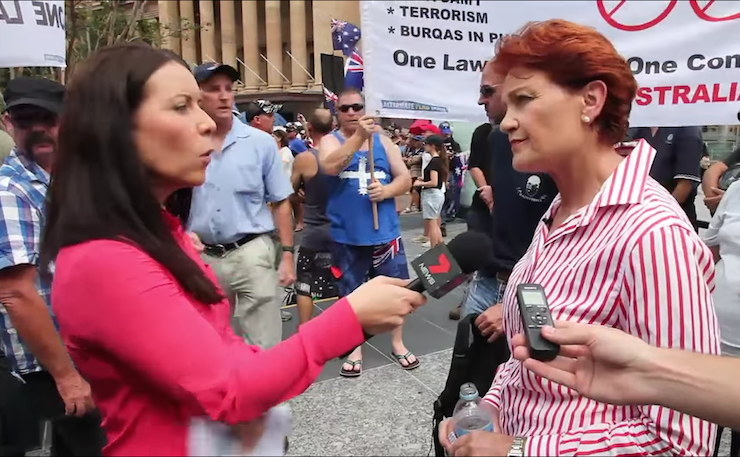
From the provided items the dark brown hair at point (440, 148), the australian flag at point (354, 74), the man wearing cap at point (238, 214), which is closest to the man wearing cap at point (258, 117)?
the dark brown hair at point (440, 148)

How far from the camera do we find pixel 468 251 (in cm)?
181

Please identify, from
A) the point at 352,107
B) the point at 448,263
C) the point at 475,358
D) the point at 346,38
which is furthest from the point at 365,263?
the point at 448,263

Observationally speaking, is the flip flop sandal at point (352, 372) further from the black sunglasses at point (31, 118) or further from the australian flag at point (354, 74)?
the black sunglasses at point (31, 118)

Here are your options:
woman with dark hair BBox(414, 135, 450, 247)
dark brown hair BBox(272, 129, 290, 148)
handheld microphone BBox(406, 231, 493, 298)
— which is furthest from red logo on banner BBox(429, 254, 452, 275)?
dark brown hair BBox(272, 129, 290, 148)

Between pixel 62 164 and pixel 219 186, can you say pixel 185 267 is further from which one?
pixel 219 186

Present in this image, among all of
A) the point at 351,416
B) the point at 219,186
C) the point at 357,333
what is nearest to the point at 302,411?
the point at 351,416

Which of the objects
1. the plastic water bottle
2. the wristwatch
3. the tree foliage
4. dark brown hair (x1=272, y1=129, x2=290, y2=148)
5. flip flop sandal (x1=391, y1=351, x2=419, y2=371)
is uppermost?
the tree foliage

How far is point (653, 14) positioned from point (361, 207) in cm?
241

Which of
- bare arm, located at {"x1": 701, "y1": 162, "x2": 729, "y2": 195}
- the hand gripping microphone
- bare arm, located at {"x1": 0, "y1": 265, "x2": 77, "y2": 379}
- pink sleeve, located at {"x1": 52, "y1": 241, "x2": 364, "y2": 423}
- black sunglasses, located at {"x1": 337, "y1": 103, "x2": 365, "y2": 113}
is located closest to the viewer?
pink sleeve, located at {"x1": 52, "y1": 241, "x2": 364, "y2": 423}

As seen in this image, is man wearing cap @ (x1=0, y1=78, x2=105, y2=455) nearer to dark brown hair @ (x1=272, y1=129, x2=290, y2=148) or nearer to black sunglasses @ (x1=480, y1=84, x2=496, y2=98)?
black sunglasses @ (x1=480, y1=84, x2=496, y2=98)

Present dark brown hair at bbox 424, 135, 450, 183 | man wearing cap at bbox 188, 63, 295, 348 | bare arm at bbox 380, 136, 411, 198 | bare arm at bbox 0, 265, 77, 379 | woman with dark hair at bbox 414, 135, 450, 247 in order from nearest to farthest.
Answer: bare arm at bbox 0, 265, 77, 379 → man wearing cap at bbox 188, 63, 295, 348 → bare arm at bbox 380, 136, 411, 198 → woman with dark hair at bbox 414, 135, 450, 247 → dark brown hair at bbox 424, 135, 450, 183

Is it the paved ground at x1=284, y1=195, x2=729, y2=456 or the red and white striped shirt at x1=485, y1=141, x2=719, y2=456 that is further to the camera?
the paved ground at x1=284, y1=195, x2=729, y2=456

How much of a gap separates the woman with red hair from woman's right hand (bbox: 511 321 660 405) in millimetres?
84

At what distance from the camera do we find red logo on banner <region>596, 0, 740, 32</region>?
9.44 feet
